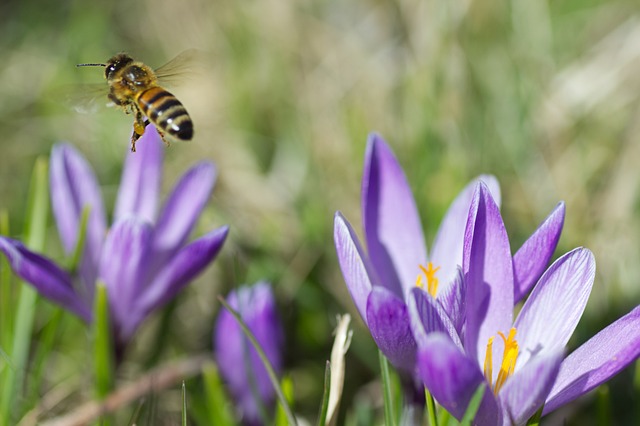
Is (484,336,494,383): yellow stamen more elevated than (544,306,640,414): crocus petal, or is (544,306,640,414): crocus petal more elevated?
(484,336,494,383): yellow stamen

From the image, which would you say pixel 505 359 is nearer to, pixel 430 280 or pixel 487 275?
pixel 487 275

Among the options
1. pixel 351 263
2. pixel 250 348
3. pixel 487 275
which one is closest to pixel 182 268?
pixel 250 348

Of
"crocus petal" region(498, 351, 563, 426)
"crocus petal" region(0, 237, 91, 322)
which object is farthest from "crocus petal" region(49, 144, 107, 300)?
"crocus petal" region(498, 351, 563, 426)

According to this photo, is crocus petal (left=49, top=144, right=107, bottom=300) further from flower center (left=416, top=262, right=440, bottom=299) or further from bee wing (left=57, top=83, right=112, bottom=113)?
flower center (left=416, top=262, right=440, bottom=299)

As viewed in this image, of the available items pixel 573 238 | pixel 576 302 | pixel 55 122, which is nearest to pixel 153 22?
pixel 55 122

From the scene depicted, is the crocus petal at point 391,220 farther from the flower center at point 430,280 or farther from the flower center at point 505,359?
the flower center at point 505,359

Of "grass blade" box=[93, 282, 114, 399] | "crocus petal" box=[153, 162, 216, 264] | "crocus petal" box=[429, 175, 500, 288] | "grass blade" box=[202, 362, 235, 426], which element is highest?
"crocus petal" box=[153, 162, 216, 264]

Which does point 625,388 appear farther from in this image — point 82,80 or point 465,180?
point 82,80
